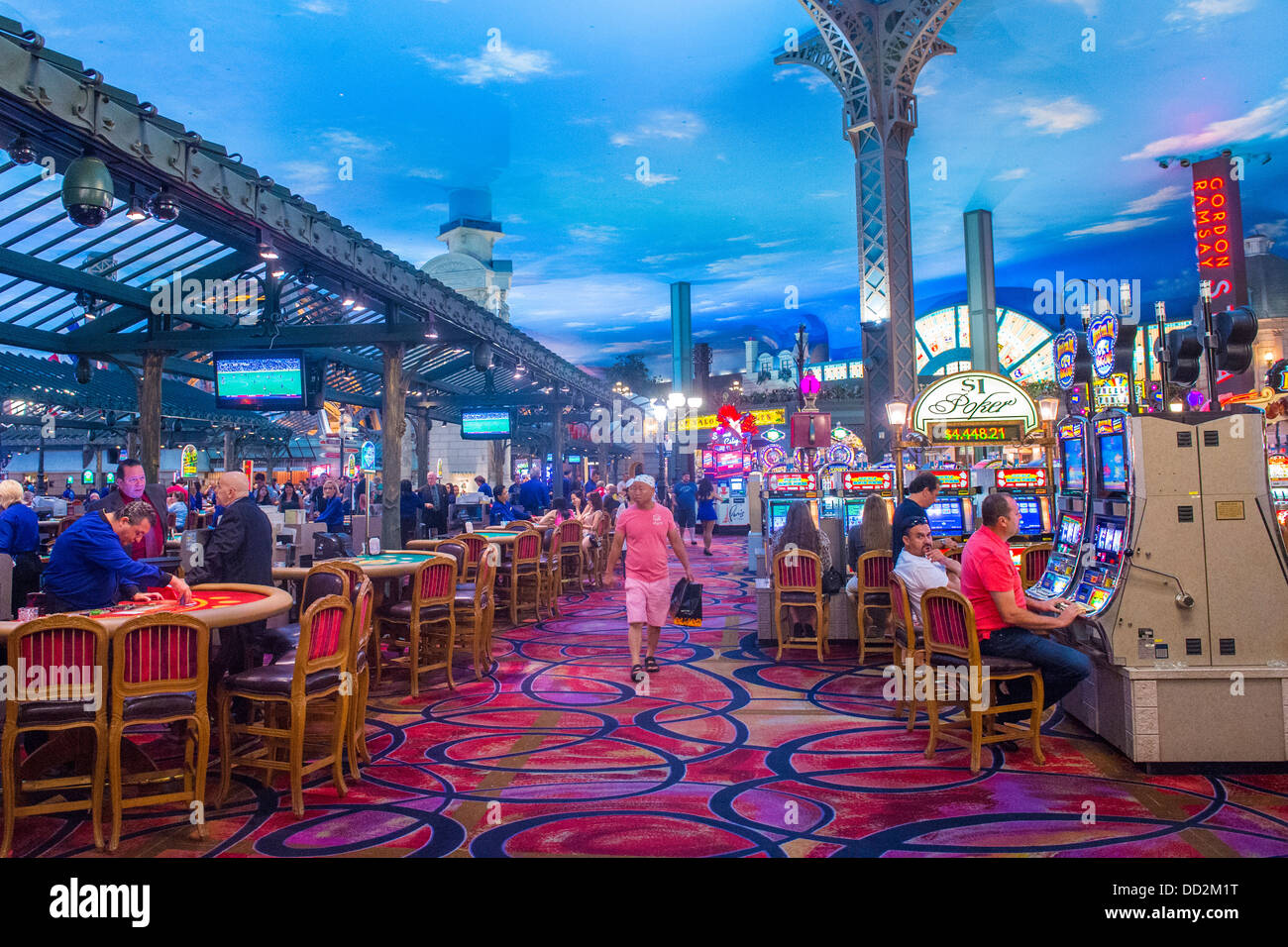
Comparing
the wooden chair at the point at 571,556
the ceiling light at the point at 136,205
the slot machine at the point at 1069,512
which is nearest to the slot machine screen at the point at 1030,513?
the slot machine at the point at 1069,512

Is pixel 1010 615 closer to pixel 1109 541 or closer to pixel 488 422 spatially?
pixel 1109 541

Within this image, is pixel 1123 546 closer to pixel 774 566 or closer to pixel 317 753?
pixel 774 566

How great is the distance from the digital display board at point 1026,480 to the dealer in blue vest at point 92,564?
6.65 metres

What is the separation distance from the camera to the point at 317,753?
162 inches

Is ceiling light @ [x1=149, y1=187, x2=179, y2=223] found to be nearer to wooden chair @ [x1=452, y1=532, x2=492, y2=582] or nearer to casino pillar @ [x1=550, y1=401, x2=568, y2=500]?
wooden chair @ [x1=452, y1=532, x2=492, y2=582]

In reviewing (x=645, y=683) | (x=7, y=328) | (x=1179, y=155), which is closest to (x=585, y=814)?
(x=645, y=683)

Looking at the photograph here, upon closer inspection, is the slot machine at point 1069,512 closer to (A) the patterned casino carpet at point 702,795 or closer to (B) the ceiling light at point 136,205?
(A) the patterned casino carpet at point 702,795

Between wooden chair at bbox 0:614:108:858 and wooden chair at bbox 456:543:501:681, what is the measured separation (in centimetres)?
276

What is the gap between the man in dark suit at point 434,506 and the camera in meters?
14.0

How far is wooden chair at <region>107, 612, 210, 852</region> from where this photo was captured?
3.05m

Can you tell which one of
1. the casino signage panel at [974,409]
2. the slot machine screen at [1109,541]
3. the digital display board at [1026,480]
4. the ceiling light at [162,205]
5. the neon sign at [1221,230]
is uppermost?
the neon sign at [1221,230]

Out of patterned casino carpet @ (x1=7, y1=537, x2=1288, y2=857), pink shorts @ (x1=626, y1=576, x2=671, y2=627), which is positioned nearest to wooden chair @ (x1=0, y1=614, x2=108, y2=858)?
patterned casino carpet @ (x1=7, y1=537, x2=1288, y2=857)
